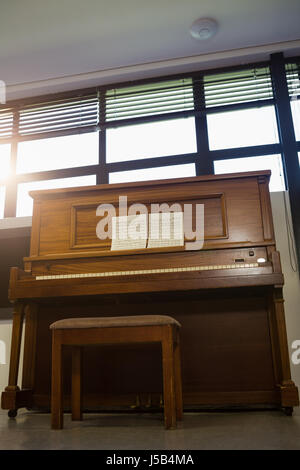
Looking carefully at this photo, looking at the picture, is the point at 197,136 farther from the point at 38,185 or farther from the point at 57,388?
the point at 57,388

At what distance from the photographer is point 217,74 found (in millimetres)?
3943

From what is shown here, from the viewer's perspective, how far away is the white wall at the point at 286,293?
3.02m

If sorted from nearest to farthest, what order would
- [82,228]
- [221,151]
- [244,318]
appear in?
[244,318], [82,228], [221,151]

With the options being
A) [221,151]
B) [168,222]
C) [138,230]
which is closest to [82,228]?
[138,230]

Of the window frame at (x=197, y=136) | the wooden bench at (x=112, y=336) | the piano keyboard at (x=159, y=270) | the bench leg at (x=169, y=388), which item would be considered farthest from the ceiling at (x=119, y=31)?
the bench leg at (x=169, y=388)

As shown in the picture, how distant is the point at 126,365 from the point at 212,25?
107 inches

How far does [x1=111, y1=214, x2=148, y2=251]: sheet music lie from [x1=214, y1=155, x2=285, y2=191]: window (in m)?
1.24

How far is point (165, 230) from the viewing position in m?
2.76

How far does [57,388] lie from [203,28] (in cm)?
296

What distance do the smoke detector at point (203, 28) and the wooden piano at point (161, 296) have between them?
4.86 ft

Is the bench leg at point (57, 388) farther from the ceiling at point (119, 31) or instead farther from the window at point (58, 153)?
the ceiling at point (119, 31)

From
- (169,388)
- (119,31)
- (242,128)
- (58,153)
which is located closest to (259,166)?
(242,128)

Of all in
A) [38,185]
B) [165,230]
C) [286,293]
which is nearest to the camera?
[165,230]
